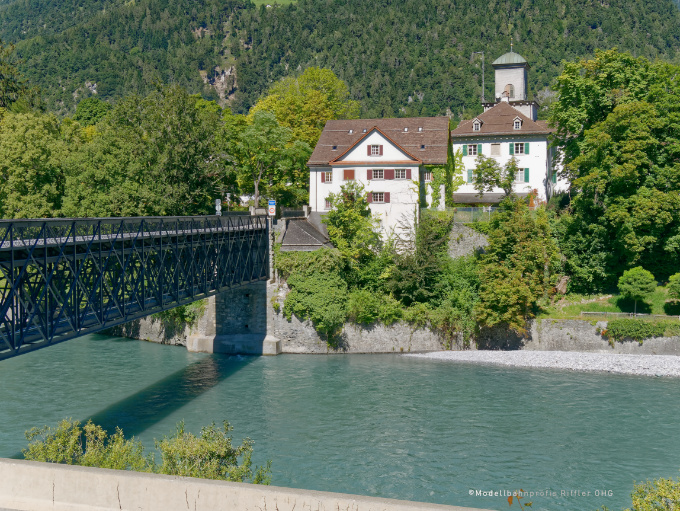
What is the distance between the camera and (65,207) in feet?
175

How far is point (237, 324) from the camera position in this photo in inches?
1916

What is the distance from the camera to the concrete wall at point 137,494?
591 inches

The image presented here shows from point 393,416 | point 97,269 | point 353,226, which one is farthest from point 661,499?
point 353,226

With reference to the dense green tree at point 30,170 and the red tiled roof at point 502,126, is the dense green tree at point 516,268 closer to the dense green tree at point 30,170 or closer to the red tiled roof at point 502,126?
the red tiled roof at point 502,126

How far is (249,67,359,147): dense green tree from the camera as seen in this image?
243 feet

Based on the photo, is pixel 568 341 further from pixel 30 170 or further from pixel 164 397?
pixel 30 170

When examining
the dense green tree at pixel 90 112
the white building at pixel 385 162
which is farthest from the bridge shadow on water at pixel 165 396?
the dense green tree at pixel 90 112

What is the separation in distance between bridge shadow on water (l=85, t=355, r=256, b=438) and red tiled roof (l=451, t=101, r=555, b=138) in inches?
1274

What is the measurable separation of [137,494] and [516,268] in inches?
1364

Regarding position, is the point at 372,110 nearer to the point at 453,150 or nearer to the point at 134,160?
the point at 453,150

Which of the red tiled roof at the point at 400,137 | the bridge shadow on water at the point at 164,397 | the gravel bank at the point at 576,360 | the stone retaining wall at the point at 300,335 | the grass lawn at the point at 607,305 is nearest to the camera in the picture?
the bridge shadow on water at the point at 164,397

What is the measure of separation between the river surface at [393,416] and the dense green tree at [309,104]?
34.3 m

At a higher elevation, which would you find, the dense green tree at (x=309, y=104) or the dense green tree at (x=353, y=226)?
the dense green tree at (x=309, y=104)

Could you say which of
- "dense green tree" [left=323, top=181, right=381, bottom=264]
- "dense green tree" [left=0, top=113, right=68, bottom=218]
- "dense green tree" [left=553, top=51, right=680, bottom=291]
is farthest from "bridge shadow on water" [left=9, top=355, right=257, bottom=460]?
"dense green tree" [left=553, top=51, right=680, bottom=291]
